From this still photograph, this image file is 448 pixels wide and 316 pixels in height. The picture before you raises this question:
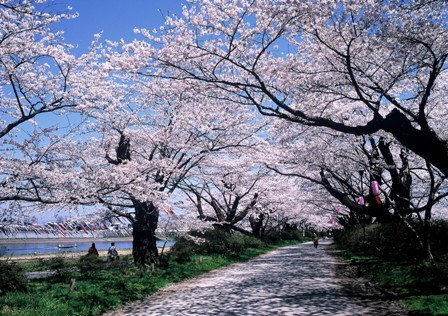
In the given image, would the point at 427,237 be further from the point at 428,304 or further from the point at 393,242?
Result: the point at 428,304

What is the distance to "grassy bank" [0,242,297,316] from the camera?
8.09 meters

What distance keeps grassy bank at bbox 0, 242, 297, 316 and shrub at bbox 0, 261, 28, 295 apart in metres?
0.28

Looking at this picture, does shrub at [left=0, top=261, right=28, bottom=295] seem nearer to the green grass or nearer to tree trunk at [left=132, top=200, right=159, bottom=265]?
tree trunk at [left=132, top=200, right=159, bottom=265]

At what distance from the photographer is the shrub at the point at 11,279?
1017 cm

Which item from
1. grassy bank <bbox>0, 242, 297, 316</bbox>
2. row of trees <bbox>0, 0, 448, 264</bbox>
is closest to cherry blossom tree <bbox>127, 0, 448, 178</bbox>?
row of trees <bbox>0, 0, 448, 264</bbox>

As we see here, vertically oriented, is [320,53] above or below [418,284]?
above

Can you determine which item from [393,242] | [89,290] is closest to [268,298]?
[89,290]

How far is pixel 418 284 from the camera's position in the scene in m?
9.93

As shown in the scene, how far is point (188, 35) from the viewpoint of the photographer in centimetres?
912

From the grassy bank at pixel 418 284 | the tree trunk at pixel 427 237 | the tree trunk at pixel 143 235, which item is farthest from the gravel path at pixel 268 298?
the tree trunk at pixel 143 235

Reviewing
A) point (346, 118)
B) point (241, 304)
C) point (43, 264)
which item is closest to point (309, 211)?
point (346, 118)

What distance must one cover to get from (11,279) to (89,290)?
8.15 feet

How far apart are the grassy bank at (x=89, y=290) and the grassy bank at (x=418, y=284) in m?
7.37

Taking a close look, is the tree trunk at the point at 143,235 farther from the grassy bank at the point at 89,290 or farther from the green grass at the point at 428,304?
the green grass at the point at 428,304
